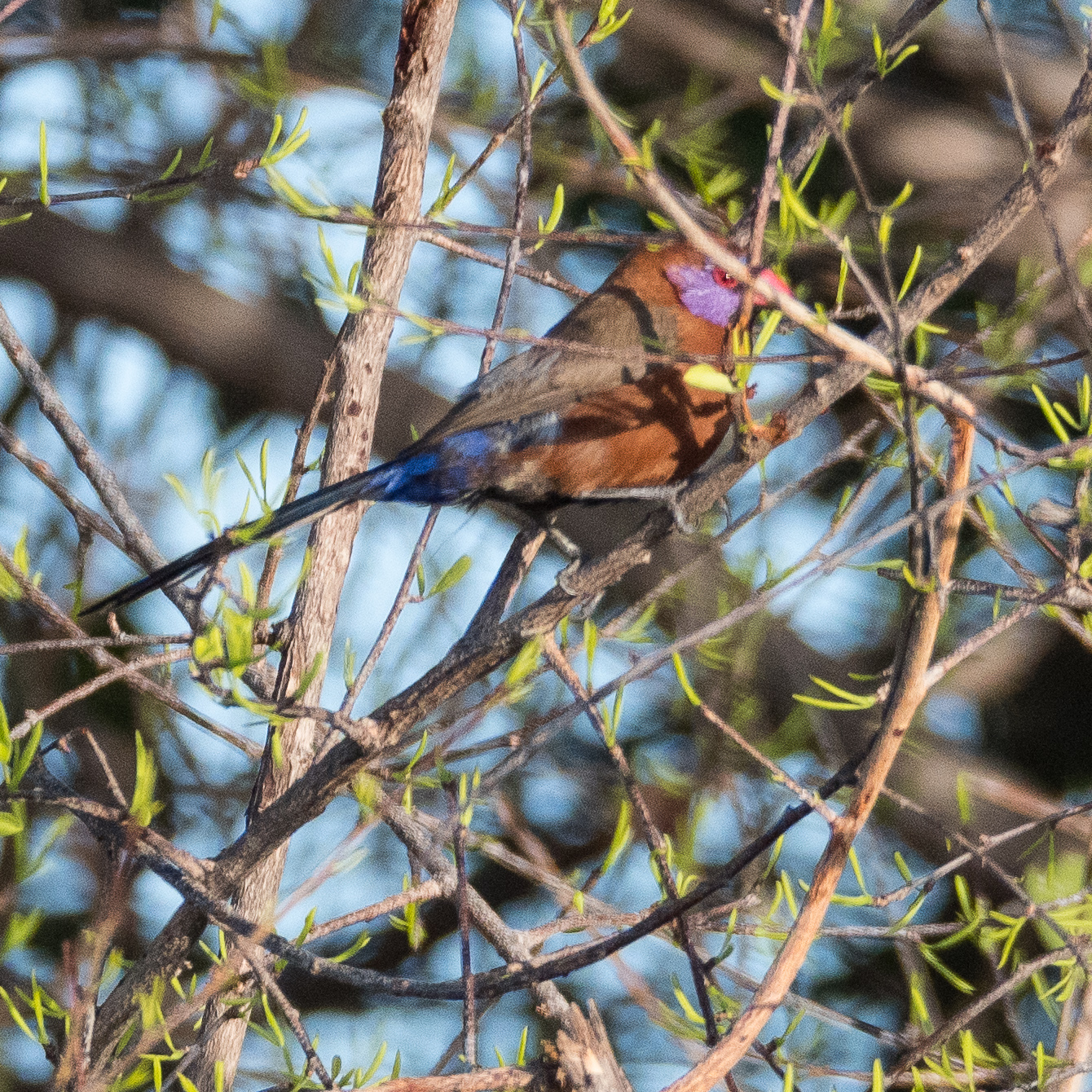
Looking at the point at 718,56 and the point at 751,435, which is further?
the point at 718,56

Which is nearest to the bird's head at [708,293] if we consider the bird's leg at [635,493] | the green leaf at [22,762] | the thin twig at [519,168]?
the bird's leg at [635,493]

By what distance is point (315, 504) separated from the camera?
2875 mm

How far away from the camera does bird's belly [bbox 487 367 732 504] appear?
3.18m

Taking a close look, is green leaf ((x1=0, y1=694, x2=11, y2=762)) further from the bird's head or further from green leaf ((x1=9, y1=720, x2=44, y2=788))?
the bird's head

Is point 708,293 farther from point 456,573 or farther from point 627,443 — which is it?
point 456,573

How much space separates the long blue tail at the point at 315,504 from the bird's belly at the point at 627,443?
19 cm

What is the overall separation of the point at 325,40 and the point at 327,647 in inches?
135

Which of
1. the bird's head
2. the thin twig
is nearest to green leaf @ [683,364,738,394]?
the thin twig

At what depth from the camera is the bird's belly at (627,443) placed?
318 cm

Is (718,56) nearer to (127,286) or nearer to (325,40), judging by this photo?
(325,40)

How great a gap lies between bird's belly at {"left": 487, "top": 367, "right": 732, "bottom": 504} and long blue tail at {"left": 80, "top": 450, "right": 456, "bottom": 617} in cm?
19

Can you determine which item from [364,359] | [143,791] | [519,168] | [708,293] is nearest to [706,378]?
[143,791]

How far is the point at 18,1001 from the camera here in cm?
431

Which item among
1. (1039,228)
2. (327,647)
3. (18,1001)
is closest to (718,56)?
(1039,228)
